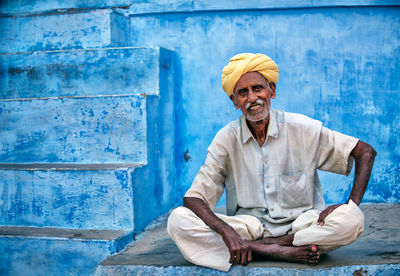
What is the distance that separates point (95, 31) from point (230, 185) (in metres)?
2.12

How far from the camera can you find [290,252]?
2.87 m

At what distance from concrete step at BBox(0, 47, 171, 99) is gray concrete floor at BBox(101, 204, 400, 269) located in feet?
3.97

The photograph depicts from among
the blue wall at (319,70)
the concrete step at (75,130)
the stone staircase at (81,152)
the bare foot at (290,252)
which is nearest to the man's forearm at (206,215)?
the bare foot at (290,252)

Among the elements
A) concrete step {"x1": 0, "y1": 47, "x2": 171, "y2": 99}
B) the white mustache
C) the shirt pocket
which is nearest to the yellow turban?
the white mustache

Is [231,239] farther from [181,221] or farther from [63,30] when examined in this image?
[63,30]

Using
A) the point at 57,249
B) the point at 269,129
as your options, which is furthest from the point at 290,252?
the point at 57,249

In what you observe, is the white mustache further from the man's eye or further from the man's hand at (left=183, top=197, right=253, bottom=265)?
the man's hand at (left=183, top=197, right=253, bottom=265)

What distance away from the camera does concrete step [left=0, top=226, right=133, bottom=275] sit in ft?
11.1

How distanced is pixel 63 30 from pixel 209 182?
234cm

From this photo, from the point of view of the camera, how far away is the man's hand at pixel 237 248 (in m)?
2.82

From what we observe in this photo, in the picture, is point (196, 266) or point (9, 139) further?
point (9, 139)

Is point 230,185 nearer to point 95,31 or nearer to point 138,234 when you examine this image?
point 138,234

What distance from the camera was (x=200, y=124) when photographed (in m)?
4.66

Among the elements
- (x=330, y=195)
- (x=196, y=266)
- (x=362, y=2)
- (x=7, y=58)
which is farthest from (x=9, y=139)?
(x=362, y=2)
